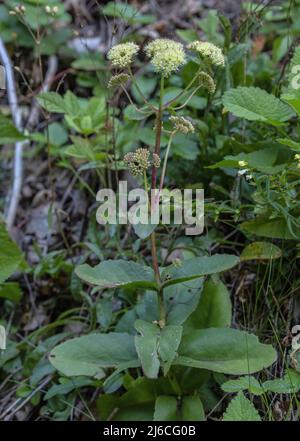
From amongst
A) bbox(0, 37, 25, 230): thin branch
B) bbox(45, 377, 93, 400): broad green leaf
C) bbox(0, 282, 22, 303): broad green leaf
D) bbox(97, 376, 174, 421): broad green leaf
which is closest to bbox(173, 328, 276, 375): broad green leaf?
bbox(97, 376, 174, 421): broad green leaf

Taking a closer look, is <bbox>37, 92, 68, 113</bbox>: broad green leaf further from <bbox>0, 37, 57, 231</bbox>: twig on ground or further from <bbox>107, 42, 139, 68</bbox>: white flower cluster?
<bbox>107, 42, 139, 68</bbox>: white flower cluster

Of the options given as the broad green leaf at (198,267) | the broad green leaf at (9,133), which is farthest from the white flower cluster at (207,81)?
the broad green leaf at (9,133)

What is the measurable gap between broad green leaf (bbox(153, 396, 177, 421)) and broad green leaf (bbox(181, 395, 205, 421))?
3 cm

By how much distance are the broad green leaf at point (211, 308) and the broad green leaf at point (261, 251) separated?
0.48ft

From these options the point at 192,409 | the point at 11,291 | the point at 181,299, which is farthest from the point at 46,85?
the point at 192,409

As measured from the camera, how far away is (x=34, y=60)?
3619 millimetres

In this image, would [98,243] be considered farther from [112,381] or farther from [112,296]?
[112,381]

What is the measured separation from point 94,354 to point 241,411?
0.47 metres

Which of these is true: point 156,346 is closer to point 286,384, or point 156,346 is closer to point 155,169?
point 286,384

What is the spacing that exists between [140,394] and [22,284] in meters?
0.95

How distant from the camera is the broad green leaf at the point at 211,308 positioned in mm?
2045

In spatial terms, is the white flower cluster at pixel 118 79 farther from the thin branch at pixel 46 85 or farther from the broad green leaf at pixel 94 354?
the thin branch at pixel 46 85

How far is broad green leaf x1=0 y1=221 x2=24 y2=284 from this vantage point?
231 centimetres

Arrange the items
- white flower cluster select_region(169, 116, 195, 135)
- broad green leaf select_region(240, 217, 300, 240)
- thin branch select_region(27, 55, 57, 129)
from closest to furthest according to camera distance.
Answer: white flower cluster select_region(169, 116, 195, 135) < broad green leaf select_region(240, 217, 300, 240) < thin branch select_region(27, 55, 57, 129)
